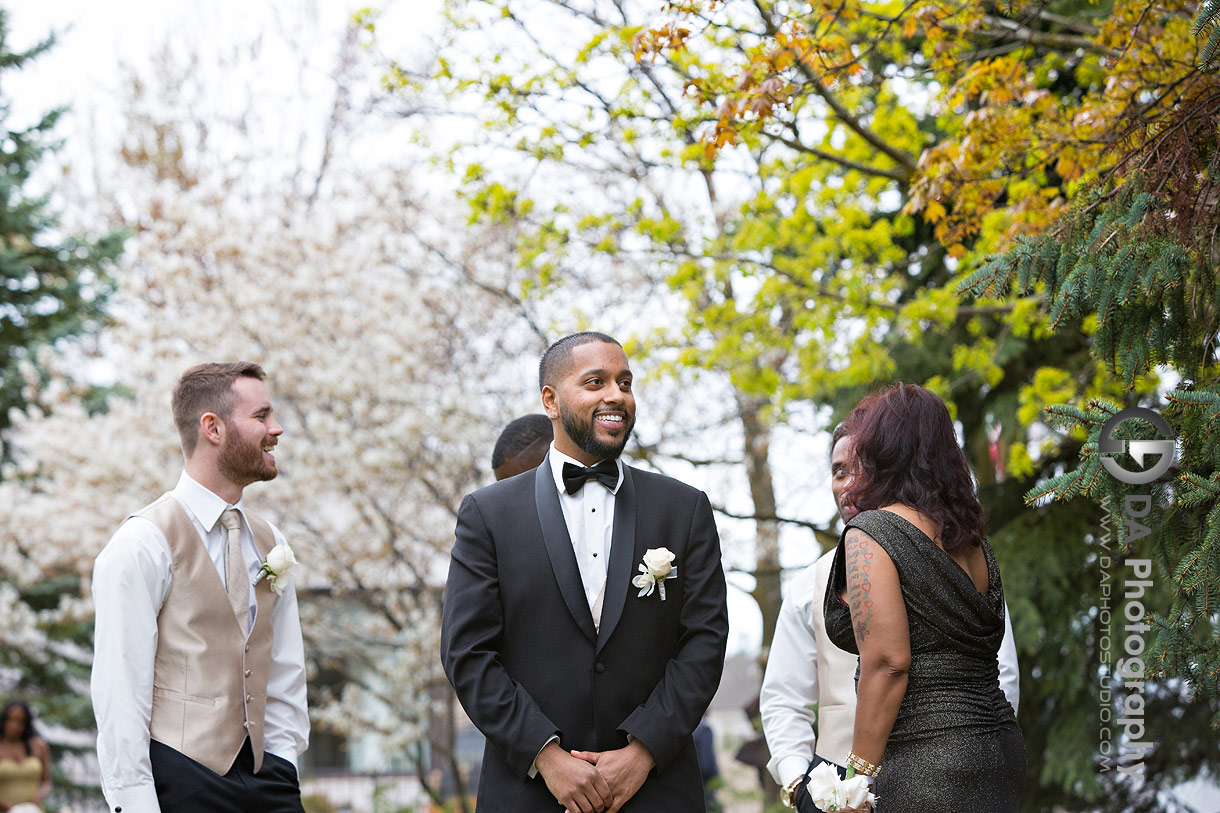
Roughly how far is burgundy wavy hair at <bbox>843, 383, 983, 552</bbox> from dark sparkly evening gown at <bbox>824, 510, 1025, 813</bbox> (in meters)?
0.10

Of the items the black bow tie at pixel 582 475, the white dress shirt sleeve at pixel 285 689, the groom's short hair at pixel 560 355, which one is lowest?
the white dress shirt sleeve at pixel 285 689

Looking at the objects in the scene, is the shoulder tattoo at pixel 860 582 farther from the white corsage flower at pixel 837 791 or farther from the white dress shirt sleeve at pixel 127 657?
the white dress shirt sleeve at pixel 127 657

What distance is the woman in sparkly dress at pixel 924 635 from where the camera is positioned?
282cm

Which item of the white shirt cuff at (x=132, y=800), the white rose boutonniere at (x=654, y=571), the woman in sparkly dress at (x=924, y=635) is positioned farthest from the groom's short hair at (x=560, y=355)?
the white shirt cuff at (x=132, y=800)

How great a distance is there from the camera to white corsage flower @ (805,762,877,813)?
2.75 meters

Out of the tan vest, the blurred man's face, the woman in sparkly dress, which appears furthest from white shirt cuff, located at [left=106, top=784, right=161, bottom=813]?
the blurred man's face

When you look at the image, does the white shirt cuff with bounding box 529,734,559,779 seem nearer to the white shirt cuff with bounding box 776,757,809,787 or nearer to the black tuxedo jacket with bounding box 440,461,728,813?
the black tuxedo jacket with bounding box 440,461,728,813

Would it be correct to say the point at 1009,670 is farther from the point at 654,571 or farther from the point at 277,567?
the point at 277,567

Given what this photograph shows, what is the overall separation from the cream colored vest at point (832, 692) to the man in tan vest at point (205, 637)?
1.80 m

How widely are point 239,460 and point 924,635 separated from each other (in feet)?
7.78

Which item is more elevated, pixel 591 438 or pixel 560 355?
pixel 560 355

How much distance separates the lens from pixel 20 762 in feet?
33.0

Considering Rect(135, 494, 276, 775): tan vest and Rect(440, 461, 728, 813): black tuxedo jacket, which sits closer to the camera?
Rect(440, 461, 728, 813): black tuxedo jacket

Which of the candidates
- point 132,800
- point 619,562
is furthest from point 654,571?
point 132,800
